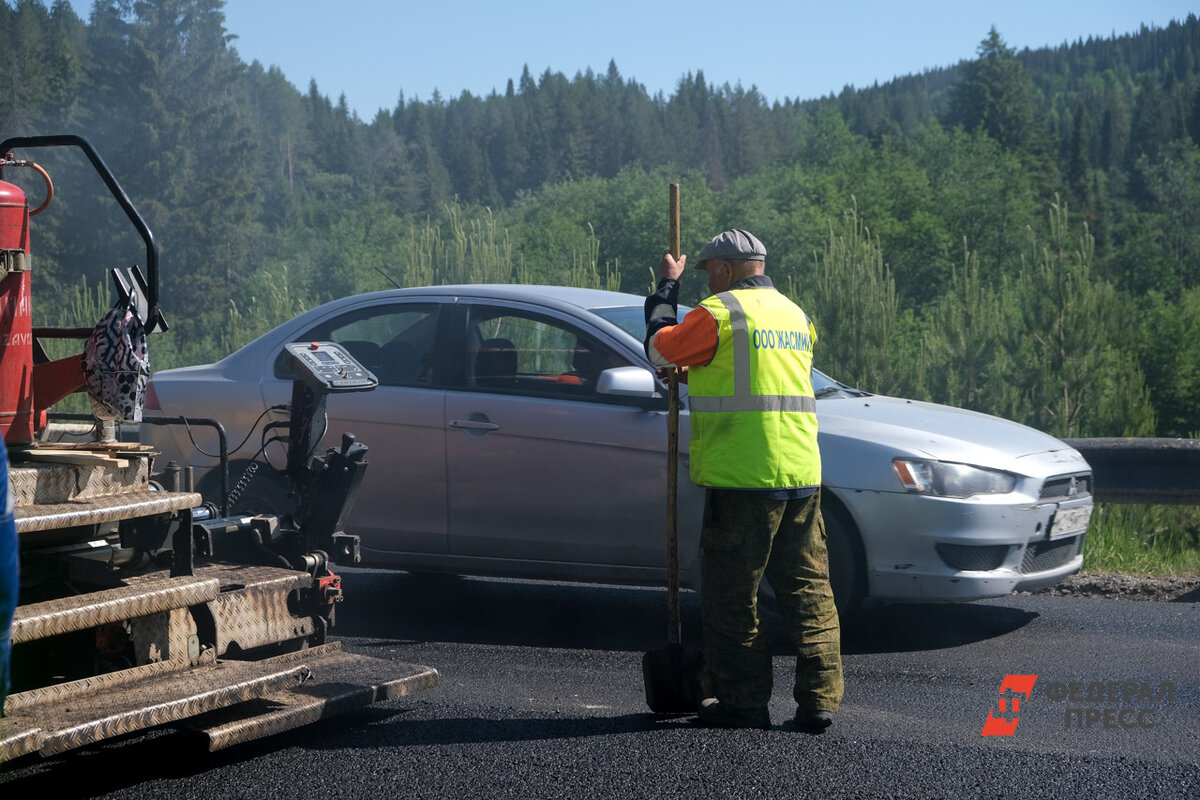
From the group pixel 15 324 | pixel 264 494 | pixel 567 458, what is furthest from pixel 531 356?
pixel 15 324

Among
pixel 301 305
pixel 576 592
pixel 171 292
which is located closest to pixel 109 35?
pixel 171 292

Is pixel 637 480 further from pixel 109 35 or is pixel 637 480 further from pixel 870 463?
pixel 109 35

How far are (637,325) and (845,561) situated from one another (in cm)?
164

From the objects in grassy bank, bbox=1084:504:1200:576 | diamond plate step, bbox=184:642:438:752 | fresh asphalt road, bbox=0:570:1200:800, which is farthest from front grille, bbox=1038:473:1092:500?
diamond plate step, bbox=184:642:438:752

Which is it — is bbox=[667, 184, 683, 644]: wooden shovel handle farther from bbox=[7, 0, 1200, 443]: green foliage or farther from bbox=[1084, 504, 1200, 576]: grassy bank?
bbox=[7, 0, 1200, 443]: green foliage

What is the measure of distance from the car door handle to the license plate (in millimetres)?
2731

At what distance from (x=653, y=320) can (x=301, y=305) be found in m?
20.8

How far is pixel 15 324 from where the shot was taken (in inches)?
152

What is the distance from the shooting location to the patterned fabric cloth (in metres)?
3.81

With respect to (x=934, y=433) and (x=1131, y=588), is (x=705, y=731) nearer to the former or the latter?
(x=934, y=433)

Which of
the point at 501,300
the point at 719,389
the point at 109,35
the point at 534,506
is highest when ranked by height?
the point at 109,35

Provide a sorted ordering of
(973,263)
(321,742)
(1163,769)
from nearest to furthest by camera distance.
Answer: (1163,769)
(321,742)
(973,263)

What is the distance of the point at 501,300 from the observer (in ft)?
21.1

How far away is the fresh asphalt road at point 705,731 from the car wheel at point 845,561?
0.80ft
